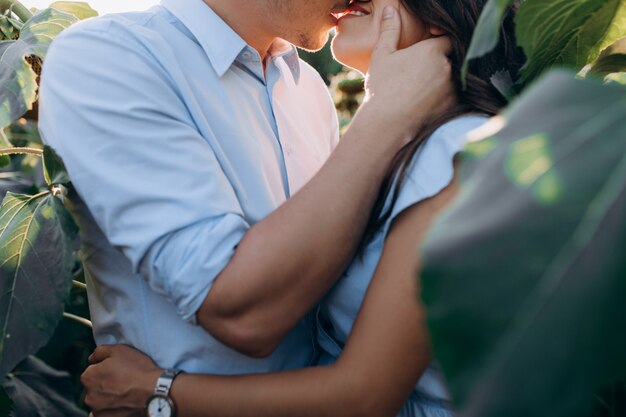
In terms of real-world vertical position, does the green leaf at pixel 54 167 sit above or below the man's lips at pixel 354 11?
below

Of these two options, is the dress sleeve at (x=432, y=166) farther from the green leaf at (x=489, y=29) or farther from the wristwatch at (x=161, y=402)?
the green leaf at (x=489, y=29)

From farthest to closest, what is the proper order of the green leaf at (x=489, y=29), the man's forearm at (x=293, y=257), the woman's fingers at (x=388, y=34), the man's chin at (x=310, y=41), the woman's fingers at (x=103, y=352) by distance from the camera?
the man's chin at (x=310, y=41)
the woman's fingers at (x=388, y=34)
the woman's fingers at (x=103, y=352)
the man's forearm at (x=293, y=257)
the green leaf at (x=489, y=29)

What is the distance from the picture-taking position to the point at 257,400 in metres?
1.21

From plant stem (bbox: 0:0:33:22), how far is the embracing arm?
3.18 feet

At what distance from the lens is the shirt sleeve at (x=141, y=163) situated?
45.9 inches

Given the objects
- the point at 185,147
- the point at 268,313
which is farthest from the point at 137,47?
the point at 268,313

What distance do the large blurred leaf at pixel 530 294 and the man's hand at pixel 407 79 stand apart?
88 cm

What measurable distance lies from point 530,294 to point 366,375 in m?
0.77

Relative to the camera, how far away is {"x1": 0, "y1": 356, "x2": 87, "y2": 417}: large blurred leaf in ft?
6.39

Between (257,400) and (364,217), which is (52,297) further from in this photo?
(364,217)

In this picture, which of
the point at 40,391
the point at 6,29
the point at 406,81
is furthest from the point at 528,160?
the point at 40,391

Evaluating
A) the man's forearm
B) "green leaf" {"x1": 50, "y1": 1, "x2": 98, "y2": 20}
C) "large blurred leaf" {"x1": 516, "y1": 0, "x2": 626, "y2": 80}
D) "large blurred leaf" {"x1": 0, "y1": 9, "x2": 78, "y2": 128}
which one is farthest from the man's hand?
"green leaf" {"x1": 50, "y1": 1, "x2": 98, "y2": 20}

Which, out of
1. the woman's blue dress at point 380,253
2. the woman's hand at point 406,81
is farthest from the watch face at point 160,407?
the woman's hand at point 406,81

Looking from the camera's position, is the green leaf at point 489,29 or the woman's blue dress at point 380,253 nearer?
the green leaf at point 489,29
